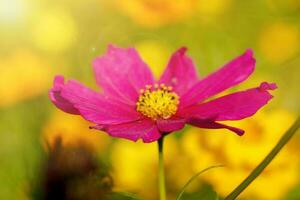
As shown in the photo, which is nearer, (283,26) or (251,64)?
(251,64)

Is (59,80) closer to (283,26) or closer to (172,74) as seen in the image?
(172,74)

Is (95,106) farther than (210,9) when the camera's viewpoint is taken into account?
No

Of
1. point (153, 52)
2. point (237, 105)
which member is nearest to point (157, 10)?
point (153, 52)

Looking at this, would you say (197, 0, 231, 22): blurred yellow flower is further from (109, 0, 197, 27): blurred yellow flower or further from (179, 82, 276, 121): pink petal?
(179, 82, 276, 121): pink petal

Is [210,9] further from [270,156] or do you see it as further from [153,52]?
[270,156]

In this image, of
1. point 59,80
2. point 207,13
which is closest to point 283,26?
point 207,13
